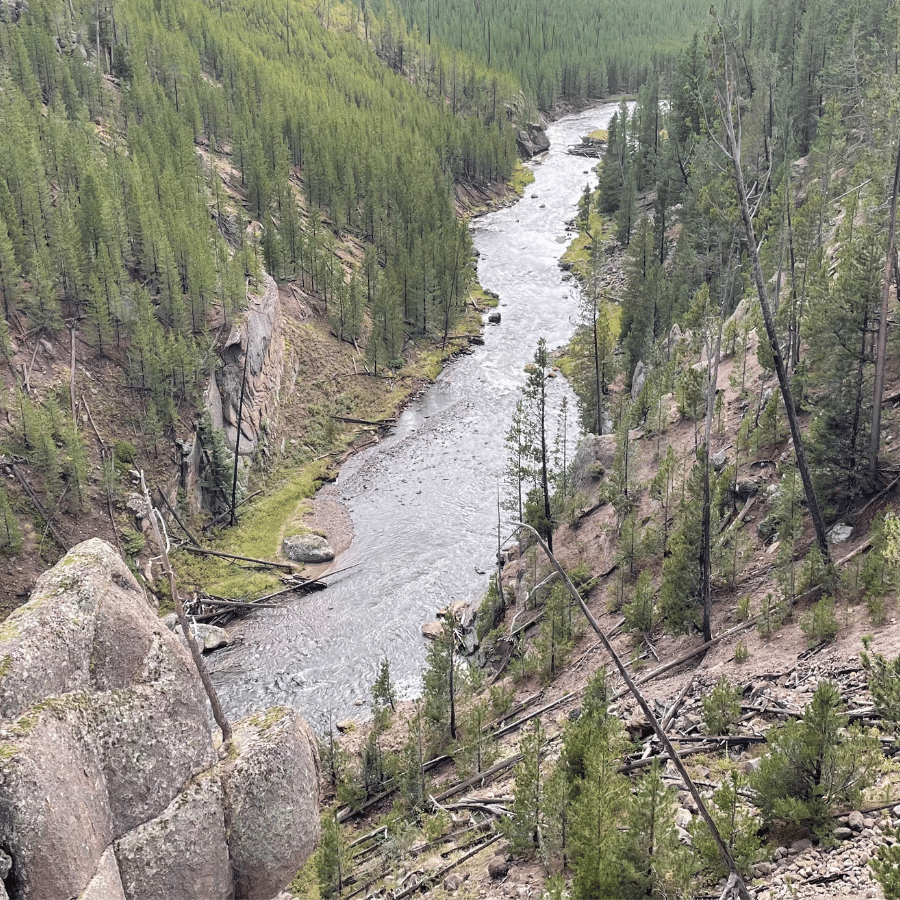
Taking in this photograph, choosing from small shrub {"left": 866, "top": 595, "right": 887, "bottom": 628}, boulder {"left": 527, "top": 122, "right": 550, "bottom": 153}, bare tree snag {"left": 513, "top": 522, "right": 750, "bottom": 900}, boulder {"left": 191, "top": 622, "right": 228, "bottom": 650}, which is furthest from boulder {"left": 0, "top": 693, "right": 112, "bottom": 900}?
boulder {"left": 527, "top": 122, "right": 550, "bottom": 153}

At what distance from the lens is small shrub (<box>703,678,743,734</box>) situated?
66.7ft

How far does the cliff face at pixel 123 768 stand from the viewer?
18.3 metres

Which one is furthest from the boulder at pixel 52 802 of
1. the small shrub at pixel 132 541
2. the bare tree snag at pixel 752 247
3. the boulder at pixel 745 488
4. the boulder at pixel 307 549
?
the boulder at pixel 307 549

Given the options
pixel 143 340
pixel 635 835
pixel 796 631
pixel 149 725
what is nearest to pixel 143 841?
pixel 149 725

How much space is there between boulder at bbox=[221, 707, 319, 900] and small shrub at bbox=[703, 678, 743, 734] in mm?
12348

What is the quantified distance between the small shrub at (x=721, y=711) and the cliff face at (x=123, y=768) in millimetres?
12374

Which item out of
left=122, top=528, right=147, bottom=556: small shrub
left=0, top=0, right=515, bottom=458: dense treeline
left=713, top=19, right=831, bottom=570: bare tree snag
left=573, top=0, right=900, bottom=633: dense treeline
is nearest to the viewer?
left=713, top=19, right=831, bottom=570: bare tree snag

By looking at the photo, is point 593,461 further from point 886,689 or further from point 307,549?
point 886,689

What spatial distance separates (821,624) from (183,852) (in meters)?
19.8

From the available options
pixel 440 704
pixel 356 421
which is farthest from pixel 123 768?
pixel 356 421

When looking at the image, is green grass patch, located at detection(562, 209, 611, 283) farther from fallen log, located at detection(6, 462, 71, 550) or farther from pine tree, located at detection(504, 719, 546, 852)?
pine tree, located at detection(504, 719, 546, 852)

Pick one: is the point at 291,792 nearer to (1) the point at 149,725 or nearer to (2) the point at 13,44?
(1) the point at 149,725

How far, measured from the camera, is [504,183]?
146 metres

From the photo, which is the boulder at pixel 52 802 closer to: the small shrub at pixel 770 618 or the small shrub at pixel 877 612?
the small shrub at pixel 770 618
